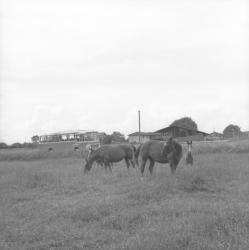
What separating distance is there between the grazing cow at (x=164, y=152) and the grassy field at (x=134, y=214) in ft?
4.23

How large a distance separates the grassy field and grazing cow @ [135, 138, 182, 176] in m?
1.29

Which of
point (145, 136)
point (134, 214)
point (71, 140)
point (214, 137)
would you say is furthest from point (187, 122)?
point (134, 214)

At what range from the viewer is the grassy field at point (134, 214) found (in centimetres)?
788

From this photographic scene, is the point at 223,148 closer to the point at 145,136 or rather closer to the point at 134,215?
the point at 134,215

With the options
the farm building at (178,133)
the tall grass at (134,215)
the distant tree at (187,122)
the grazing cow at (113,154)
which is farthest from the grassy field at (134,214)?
the distant tree at (187,122)

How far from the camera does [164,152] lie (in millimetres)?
16953

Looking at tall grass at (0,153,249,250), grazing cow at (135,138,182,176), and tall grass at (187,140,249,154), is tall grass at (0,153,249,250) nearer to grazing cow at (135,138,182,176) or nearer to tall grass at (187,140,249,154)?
grazing cow at (135,138,182,176)

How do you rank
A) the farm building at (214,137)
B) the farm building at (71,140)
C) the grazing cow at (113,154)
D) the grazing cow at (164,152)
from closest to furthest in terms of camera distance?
the grazing cow at (164,152) → the grazing cow at (113,154) → the farm building at (71,140) → the farm building at (214,137)

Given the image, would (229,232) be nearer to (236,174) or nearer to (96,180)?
(236,174)

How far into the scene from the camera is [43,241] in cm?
836

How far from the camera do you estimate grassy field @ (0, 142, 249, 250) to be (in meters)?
7.88

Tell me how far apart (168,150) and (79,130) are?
142 feet

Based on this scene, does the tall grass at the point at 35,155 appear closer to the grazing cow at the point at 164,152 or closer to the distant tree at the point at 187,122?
the grazing cow at the point at 164,152

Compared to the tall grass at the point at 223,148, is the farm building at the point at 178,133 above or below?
above
